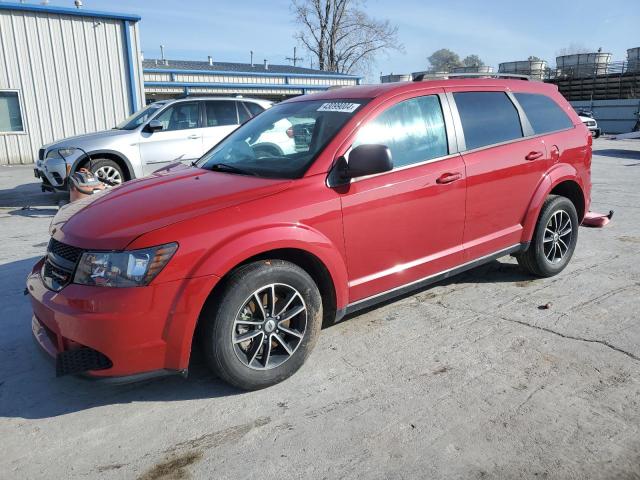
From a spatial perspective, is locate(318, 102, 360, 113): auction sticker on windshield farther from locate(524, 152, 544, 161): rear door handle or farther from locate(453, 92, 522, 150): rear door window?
locate(524, 152, 544, 161): rear door handle

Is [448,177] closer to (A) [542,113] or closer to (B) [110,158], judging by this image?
(A) [542,113]

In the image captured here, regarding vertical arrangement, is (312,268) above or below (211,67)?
below

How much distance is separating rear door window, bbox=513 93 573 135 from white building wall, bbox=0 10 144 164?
1513 cm

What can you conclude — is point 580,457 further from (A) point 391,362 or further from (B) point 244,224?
(B) point 244,224

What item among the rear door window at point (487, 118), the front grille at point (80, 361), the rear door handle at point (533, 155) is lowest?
the front grille at point (80, 361)

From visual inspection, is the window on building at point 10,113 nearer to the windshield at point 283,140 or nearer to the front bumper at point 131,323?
the windshield at point 283,140

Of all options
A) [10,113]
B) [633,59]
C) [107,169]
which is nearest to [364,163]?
[107,169]

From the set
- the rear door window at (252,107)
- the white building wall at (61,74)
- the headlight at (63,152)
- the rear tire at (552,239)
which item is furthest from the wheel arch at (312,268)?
the white building wall at (61,74)

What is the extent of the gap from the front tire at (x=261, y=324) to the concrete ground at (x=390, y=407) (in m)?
0.15

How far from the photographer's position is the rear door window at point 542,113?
457cm

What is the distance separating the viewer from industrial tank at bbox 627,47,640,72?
44875 millimetres

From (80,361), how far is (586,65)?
5466 cm

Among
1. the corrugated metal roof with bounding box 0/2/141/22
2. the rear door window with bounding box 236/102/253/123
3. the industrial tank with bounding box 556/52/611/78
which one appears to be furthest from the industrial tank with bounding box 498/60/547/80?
the rear door window with bounding box 236/102/253/123

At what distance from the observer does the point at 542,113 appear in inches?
185
